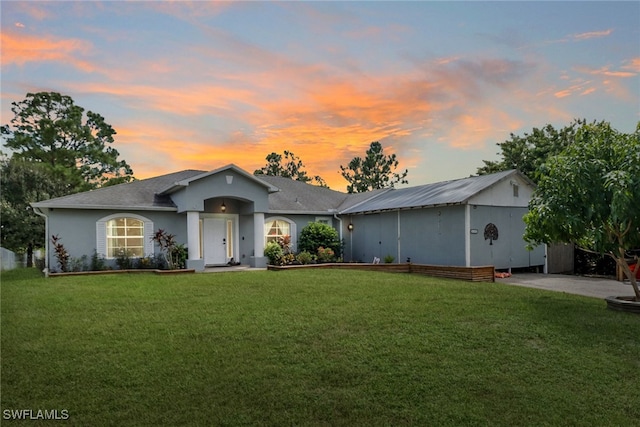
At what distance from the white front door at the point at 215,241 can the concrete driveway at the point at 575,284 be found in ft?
37.5

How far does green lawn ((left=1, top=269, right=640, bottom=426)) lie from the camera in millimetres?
4082

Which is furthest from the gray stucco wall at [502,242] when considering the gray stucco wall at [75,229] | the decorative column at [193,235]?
the gray stucco wall at [75,229]

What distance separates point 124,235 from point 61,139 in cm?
1960

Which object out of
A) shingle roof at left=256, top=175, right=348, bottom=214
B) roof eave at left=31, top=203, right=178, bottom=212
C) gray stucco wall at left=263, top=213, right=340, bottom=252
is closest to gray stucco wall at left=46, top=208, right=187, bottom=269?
roof eave at left=31, top=203, right=178, bottom=212

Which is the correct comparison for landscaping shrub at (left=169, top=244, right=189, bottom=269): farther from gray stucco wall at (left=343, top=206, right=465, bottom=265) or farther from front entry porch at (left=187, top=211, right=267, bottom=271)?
gray stucco wall at (left=343, top=206, right=465, bottom=265)

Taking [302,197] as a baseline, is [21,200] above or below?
above

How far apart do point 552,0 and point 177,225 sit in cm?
1496

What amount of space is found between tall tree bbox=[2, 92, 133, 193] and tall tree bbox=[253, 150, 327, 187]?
16182mm

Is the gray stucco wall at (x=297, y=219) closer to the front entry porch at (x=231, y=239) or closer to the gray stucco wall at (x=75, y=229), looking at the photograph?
the front entry porch at (x=231, y=239)

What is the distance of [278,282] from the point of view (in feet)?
39.2

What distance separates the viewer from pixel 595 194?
27.2 feet

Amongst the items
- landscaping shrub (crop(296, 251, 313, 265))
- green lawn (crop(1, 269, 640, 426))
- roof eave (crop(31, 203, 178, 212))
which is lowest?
green lawn (crop(1, 269, 640, 426))

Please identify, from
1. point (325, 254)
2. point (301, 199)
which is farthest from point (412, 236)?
point (301, 199)

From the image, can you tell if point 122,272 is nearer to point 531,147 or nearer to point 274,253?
point 274,253
